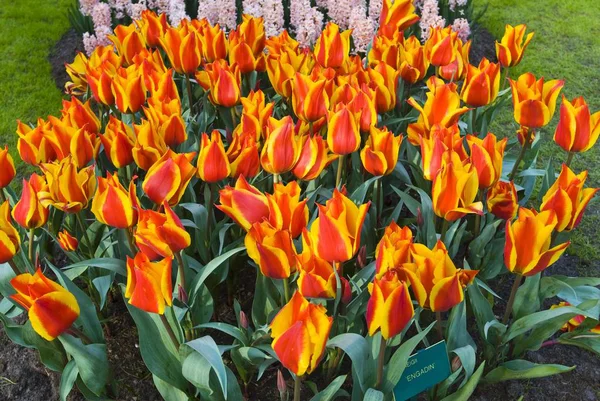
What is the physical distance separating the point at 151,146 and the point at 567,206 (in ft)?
4.07

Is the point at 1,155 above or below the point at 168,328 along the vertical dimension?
above

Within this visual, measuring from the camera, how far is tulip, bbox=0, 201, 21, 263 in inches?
63.6

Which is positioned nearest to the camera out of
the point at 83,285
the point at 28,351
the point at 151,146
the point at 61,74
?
the point at 151,146

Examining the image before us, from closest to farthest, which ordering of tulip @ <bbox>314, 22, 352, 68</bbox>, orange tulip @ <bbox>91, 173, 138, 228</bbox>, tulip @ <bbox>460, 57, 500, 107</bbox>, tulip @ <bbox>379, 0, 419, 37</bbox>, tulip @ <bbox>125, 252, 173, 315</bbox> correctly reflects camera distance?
tulip @ <bbox>125, 252, 173, 315</bbox>, orange tulip @ <bbox>91, 173, 138, 228</bbox>, tulip @ <bbox>460, 57, 500, 107</bbox>, tulip @ <bbox>314, 22, 352, 68</bbox>, tulip @ <bbox>379, 0, 419, 37</bbox>

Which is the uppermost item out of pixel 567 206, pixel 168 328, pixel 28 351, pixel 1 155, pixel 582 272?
pixel 1 155

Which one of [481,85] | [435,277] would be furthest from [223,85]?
[435,277]

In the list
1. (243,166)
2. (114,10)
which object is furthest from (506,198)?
(114,10)

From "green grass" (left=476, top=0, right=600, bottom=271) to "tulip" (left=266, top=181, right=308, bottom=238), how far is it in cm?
178

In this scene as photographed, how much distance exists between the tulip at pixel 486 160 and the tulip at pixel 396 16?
3.92 feet

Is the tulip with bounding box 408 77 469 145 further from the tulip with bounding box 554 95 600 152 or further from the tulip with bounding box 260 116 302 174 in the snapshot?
the tulip with bounding box 260 116 302 174

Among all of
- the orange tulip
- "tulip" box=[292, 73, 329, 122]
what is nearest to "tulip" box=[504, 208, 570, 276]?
"tulip" box=[292, 73, 329, 122]

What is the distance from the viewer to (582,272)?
2664 mm

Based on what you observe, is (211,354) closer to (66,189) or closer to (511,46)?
(66,189)

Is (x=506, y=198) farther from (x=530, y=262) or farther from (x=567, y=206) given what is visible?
(x=530, y=262)
